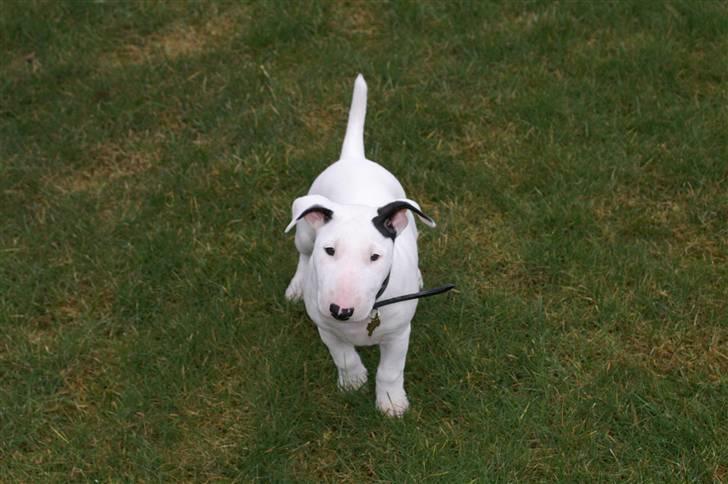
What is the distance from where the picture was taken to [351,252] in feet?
10.3

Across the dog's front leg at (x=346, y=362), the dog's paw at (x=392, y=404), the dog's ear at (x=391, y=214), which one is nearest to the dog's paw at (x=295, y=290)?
the dog's front leg at (x=346, y=362)

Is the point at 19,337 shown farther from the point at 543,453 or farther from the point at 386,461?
the point at 543,453

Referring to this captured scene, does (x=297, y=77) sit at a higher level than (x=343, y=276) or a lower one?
lower

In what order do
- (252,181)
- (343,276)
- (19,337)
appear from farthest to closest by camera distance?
1. (252,181)
2. (19,337)
3. (343,276)

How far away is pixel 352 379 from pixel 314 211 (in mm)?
1170

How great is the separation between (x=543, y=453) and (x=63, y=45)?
473cm

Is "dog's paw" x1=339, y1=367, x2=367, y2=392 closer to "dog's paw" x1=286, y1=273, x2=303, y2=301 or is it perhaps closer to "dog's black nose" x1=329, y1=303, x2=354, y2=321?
"dog's paw" x1=286, y1=273, x2=303, y2=301

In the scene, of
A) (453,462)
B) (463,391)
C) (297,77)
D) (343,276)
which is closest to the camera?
(343,276)

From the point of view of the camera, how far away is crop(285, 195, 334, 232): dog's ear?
3.27m

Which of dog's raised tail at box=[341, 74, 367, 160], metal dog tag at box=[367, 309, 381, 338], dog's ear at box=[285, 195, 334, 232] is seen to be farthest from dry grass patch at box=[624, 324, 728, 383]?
A: dog's ear at box=[285, 195, 334, 232]

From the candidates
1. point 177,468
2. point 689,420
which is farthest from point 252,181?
point 689,420

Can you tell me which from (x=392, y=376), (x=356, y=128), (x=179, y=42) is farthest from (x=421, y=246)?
(x=179, y=42)

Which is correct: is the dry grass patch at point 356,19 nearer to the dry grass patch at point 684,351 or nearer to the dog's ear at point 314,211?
the dry grass patch at point 684,351

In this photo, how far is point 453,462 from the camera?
393 cm
